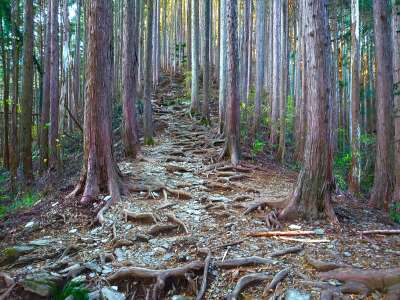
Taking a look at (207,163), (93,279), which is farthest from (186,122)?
(93,279)

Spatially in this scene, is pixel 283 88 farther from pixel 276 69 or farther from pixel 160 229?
pixel 160 229

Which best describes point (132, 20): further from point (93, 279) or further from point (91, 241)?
point (93, 279)

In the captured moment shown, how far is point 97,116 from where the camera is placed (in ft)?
23.8

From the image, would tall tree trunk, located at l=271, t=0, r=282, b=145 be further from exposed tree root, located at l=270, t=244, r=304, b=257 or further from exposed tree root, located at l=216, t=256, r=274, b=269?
exposed tree root, located at l=216, t=256, r=274, b=269

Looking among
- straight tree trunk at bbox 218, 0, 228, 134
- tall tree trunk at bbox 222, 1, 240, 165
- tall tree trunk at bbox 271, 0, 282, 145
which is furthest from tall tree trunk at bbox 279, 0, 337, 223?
tall tree trunk at bbox 271, 0, 282, 145

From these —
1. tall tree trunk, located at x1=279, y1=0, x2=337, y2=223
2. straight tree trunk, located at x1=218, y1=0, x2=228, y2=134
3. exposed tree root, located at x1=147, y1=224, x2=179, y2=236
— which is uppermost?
straight tree trunk, located at x1=218, y1=0, x2=228, y2=134

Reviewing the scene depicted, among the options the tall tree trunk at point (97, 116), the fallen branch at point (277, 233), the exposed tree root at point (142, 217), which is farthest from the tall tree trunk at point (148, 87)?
the fallen branch at point (277, 233)

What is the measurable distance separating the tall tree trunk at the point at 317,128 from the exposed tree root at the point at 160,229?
1.80 m

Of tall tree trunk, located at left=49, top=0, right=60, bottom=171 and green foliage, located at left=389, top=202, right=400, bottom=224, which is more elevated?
tall tree trunk, located at left=49, top=0, right=60, bottom=171

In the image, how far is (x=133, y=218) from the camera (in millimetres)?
6234

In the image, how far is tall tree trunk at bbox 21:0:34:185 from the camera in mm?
11383

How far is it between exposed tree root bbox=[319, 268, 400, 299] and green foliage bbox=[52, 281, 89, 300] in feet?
9.07

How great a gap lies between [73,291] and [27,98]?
909cm

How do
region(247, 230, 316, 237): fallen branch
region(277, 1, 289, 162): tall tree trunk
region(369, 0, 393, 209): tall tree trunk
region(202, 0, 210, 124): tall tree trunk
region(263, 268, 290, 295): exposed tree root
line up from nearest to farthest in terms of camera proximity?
region(263, 268, 290, 295): exposed tree root, region(247, 230, 316, 237): fallen branch, region(369, 0, 393, 209): tall tree trunk, region(277, 1, 289, 162): tall tree trunk, region(202, 0, 210, 124): tall tree trunk
